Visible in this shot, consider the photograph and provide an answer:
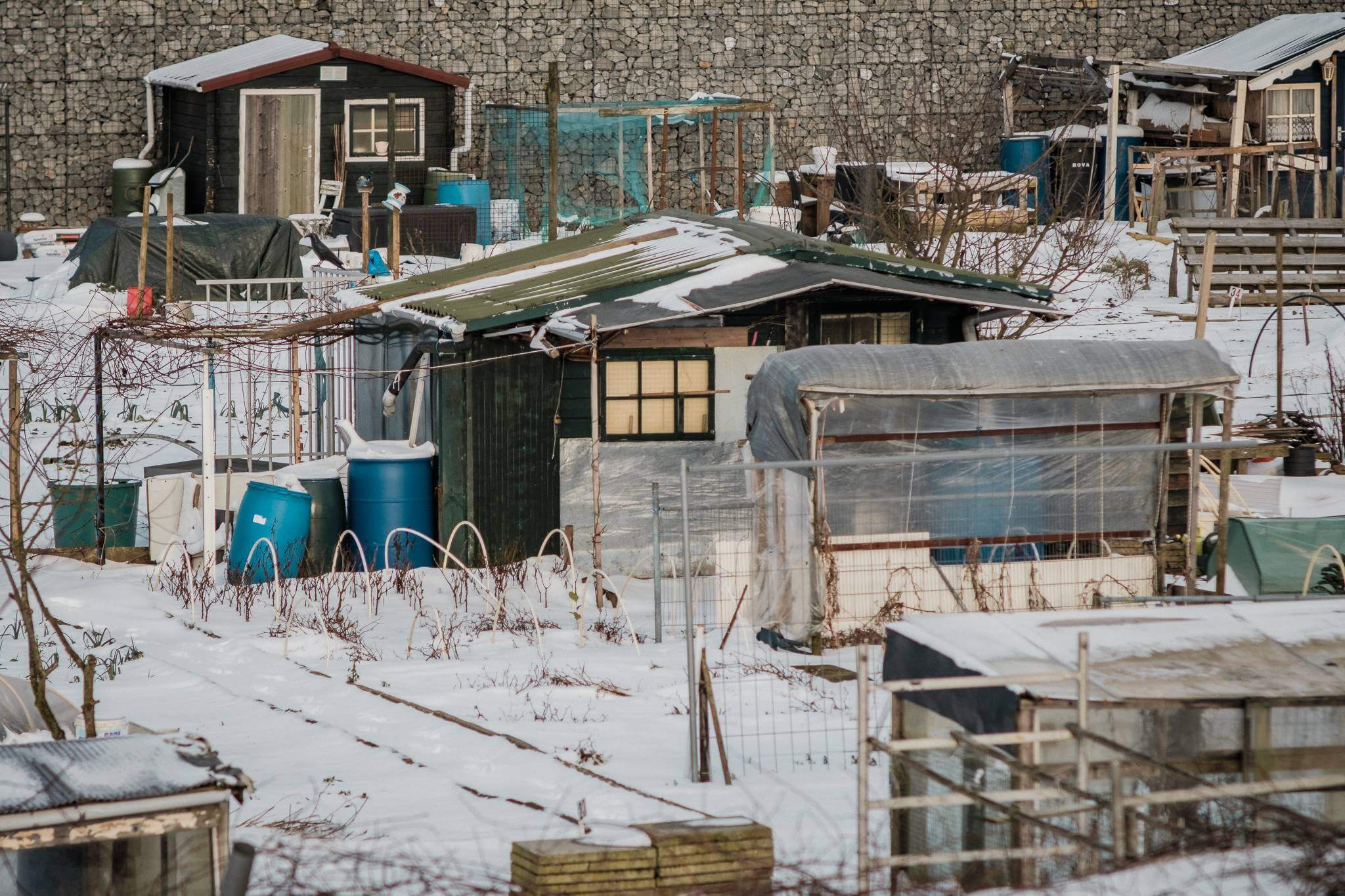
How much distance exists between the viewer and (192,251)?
79.4 feet

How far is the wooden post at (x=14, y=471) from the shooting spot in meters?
8.24

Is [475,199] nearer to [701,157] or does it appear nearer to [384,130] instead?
[384,130]

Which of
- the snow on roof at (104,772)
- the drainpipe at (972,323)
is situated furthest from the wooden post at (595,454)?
the snow on roof at (104,772)

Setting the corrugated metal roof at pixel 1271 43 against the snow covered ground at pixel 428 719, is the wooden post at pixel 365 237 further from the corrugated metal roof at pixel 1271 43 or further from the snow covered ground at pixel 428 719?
the corrugated metal roof at pixel 1271 43

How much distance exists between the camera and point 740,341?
46.4 feet

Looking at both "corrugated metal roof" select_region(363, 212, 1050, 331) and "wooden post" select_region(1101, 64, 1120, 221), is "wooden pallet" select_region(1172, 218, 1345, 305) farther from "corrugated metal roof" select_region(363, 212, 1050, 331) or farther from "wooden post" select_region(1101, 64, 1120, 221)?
"corrugated metal roof" select_region(363, 212, 1050, 331)

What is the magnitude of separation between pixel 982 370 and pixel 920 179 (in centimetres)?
1249

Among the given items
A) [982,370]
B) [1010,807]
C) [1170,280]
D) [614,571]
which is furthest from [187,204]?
[1010,807]

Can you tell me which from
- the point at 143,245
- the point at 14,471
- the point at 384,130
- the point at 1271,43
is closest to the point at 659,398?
the point at 14,471

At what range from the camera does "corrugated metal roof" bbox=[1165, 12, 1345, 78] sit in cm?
2938

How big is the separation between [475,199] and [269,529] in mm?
16323

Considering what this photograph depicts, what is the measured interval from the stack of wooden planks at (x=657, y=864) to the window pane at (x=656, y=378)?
24.7 feet

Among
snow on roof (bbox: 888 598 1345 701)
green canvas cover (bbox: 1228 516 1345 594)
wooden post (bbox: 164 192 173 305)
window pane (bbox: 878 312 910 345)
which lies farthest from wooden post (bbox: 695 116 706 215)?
snow on roof (bbox: 888 598 1345 701)

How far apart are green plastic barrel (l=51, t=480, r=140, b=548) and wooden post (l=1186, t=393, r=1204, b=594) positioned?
8800mm
